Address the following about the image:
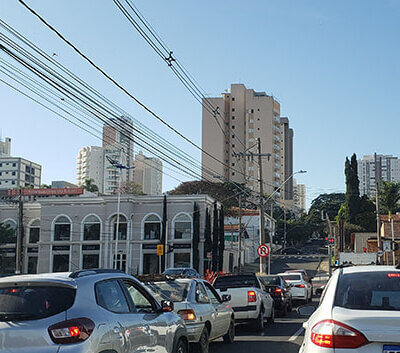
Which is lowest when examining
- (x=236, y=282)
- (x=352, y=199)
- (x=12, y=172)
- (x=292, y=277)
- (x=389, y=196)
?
(x=292, y=277)

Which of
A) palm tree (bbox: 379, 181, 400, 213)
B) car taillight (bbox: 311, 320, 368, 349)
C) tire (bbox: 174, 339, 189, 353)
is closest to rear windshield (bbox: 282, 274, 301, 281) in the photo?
tire (bbox: 174, 339, 189, 353)

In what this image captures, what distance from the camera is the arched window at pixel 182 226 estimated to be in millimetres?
62250

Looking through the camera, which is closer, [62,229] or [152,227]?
[152,227]

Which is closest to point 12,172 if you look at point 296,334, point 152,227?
point 152,227

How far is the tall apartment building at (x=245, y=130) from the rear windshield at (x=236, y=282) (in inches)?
4533

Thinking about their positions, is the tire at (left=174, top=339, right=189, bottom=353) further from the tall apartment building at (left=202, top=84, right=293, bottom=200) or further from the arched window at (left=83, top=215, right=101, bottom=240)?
the tall apartment building at (left=202, top=84, right=293, bottom=200)

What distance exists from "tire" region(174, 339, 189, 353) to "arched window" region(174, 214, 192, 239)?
5348 centimetres

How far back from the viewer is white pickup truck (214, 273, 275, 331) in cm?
1628

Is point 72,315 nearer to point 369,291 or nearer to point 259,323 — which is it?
point 369,291

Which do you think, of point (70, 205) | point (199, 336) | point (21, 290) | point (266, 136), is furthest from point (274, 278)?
point (266, 136)

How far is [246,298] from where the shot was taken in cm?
1642

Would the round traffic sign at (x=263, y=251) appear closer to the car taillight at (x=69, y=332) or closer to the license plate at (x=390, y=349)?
the car taillight at (x=69, y=332)

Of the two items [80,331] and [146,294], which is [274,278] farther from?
[80,331]

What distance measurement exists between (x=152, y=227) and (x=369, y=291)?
5723 cm
